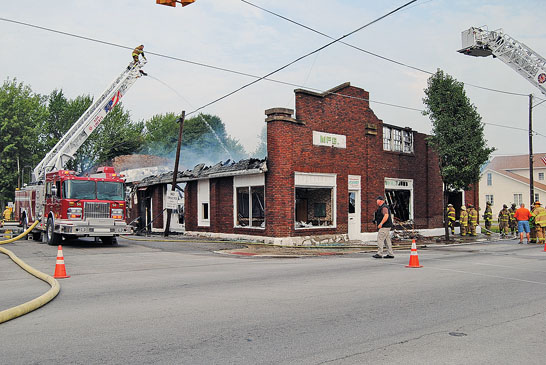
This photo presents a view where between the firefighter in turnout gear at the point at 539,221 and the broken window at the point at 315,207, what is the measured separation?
912cm

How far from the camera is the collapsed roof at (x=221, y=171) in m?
20.3

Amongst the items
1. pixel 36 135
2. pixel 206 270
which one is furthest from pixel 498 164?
pixel 206 270

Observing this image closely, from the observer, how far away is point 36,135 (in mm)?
53938

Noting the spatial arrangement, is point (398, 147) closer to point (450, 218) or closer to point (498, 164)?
point (450, 218)

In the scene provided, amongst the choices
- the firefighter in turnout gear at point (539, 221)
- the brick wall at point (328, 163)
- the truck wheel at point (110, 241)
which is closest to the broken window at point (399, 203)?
the brick wall at point (328, 163)

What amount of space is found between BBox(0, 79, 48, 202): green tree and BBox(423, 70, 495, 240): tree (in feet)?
141

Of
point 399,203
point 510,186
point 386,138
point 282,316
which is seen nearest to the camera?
point 282,316

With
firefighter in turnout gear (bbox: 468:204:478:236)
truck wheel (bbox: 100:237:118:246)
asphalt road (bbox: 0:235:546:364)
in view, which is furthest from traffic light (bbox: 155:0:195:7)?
firefighter in turnout gear (bbox: 468:204:478:236)

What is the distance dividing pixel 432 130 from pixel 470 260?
36.2ft

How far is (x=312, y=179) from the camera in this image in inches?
823

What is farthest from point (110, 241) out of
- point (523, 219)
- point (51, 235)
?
point (523, 219)

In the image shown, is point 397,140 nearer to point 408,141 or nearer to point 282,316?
point 408,141

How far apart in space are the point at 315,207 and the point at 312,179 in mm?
1669

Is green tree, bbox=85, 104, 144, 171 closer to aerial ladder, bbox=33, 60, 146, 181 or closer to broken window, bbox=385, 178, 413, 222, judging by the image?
aerial ladder, bbox=33, 60, 146, 181
